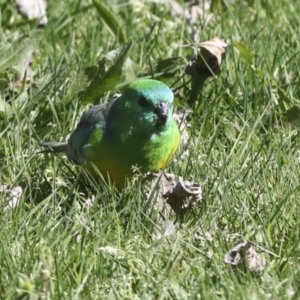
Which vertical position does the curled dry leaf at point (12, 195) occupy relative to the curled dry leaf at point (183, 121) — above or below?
above

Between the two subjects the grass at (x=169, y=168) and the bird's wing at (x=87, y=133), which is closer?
the grass at (x=169, y=168)

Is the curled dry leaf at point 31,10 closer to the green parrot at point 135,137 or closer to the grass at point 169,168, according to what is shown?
the grass at point 169,168

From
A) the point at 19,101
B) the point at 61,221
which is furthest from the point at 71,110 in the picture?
the point at 61,221

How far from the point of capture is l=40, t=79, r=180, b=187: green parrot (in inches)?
138

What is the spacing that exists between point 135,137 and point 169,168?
310mm

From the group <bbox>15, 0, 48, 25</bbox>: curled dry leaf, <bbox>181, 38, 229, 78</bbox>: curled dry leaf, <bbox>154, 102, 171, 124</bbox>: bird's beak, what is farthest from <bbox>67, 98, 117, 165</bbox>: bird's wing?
<bbox>15, 0, 48, 25</bbox>: curled dry leaf

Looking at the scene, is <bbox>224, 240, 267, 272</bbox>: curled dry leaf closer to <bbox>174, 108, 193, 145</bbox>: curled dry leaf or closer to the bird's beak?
the bird's beak

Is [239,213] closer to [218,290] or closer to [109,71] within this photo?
[218,290]

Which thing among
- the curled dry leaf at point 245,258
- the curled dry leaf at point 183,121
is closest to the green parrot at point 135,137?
the curled dry leaf at point 183,121

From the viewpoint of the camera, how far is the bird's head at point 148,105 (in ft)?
11.4

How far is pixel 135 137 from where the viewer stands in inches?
139

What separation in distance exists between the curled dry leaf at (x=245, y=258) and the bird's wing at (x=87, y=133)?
869 mm

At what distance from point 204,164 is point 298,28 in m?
1.54

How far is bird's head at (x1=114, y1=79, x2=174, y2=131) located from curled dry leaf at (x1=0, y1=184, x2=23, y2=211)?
490mm
